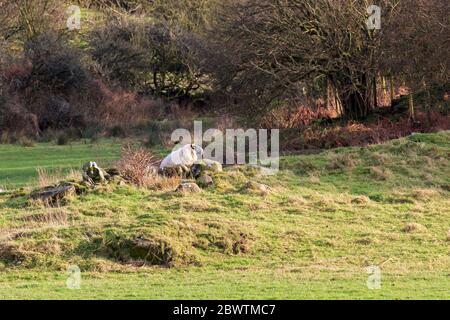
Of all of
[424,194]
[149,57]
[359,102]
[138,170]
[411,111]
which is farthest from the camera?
[149,57]

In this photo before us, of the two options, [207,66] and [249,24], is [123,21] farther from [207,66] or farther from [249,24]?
[249,24]

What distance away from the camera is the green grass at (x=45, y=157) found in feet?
76.7

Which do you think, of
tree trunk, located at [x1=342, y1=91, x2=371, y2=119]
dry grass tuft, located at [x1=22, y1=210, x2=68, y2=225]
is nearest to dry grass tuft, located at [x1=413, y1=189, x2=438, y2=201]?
dry grass tuft, located at [x1=22, y1=210, x2=68, y2=225]

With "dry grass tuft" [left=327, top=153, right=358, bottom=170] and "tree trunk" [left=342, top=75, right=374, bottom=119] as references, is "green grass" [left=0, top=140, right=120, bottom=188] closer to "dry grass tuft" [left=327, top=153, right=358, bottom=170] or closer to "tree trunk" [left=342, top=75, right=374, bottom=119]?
"dry grass tuft" [left=327, top=153, right=358, bottom=170]

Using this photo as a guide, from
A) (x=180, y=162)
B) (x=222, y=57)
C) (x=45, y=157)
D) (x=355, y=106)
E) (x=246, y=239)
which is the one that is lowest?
(x=246, y=239)

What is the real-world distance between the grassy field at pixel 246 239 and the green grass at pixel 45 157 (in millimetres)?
4765

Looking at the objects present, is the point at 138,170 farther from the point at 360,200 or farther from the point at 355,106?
the point at 355,106

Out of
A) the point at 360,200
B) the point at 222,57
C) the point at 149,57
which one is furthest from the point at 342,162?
the point at 149,57

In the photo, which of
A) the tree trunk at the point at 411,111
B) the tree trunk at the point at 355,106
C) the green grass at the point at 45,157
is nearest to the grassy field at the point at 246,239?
the green grass at the point at 45,157

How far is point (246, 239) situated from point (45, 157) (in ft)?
47.4

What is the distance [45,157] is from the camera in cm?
2841

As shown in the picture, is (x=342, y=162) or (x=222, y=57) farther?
(x=222, y=57)

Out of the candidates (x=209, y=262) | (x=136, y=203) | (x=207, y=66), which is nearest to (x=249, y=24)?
(x=207, y=66)

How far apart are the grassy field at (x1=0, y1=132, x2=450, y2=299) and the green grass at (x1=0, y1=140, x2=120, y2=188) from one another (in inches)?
188
